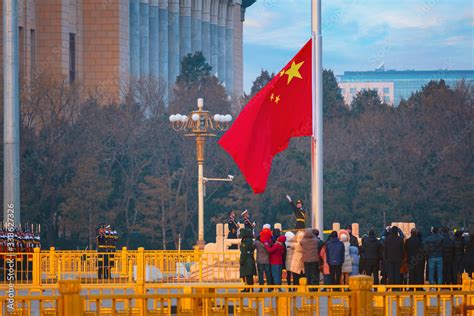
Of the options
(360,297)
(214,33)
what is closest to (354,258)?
(360,297)

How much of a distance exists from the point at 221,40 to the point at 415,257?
Result: 77984 mm

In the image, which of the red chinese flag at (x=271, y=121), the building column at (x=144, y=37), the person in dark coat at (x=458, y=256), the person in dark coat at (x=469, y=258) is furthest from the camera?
the building column at (x=144, y=37)

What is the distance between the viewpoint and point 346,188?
65500mm

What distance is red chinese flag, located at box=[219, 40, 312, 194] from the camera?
25.8m

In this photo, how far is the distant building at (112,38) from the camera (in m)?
74.4

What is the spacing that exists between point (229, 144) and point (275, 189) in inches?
1555

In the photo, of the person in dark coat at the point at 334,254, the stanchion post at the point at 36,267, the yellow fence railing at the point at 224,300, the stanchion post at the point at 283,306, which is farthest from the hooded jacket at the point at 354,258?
the stanchion post at the point at 283,306

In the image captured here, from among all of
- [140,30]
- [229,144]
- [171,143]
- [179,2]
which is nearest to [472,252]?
[229,144]

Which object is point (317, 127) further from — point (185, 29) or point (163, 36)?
point (185, 29)

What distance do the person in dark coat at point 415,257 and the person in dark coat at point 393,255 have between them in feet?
0.79

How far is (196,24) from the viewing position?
9825 cm

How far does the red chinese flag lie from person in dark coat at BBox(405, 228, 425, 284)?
8.83ft

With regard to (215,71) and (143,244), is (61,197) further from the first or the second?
(215,71)

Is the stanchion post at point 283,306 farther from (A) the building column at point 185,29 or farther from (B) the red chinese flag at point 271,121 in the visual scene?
(A) the building column at point 185,29
